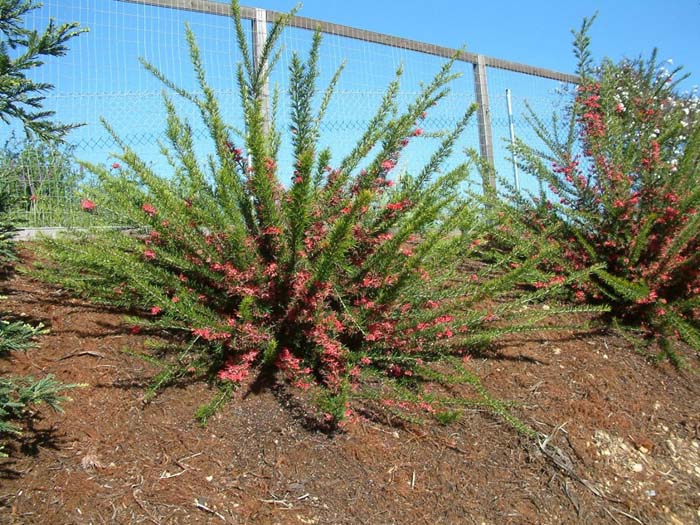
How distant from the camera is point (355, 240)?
8.19 feet

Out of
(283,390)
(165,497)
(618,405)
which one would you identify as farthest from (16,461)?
(618,405)

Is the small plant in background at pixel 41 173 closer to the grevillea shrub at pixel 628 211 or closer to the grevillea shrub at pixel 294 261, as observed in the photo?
the grevillea shrub at pixel 294 261

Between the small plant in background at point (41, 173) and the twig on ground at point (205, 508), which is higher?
the small plant in background at point (41, 173)

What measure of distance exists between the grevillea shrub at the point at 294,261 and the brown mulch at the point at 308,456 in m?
0.14

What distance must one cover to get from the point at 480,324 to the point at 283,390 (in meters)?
1.09

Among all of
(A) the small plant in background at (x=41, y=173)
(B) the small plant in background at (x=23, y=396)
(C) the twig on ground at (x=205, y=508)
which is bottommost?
(C) the twig on ground at (x=205, y=508)

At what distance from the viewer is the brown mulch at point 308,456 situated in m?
1.85

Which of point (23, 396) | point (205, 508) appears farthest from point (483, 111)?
point (23, 396)

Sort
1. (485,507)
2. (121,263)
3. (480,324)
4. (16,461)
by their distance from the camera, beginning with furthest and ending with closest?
(480,324) < (121,263) < (485,507) < (16,461)

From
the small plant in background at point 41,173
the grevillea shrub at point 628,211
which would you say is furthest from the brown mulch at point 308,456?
the small plant in background at point 41,173

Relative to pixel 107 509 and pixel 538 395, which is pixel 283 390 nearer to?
pixel 107 509

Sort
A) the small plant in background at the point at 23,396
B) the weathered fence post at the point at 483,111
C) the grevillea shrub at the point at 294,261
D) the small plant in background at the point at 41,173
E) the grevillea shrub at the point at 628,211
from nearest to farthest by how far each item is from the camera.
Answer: the small plant in background at the point at 23,396 < the grevillea shrub at the point at 294,261 < the grevillea shrub at the point at 628,211 < the small plant in background at the point at 41,173 < the weathered fence post at the point at 483,111

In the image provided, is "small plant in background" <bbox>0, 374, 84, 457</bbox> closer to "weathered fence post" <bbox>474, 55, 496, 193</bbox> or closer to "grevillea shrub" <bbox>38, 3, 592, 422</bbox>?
"grevillea shrub" <bbox>38, 3, 592, 422</bbox>

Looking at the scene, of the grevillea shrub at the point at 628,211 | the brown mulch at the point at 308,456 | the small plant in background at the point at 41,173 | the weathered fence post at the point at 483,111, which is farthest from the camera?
the weathered fence post at the point at 483,111
